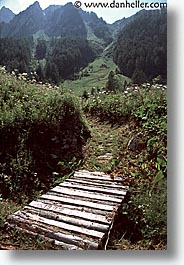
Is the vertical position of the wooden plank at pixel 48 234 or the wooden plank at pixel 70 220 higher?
the wooden plank at pixel 70 220

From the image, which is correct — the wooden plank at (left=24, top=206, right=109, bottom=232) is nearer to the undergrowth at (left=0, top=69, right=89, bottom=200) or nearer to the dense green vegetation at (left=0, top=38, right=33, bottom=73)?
the undergrowth at (left=0, top=69, right=89, bottom=200)

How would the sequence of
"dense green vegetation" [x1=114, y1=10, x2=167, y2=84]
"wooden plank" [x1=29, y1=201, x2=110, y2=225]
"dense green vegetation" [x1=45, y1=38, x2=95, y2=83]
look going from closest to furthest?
"wooden plank" [x1=29, y1=201, x2=110, y2=225]
"dense green vegetation" [x1=114, y1=10, x2=167, y2=84]
"dense green vegetation" [x1=45, y1=38, x2=95, y2=83]

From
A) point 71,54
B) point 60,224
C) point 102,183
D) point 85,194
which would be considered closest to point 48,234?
point 60,224

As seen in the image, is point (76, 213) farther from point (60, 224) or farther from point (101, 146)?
point (101, 146)

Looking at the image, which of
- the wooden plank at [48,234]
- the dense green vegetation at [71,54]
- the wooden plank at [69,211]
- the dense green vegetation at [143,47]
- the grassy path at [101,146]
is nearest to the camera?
the wooden plank at [48,234]

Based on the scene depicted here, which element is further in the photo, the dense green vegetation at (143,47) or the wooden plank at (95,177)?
the wooden plank at (95,177)

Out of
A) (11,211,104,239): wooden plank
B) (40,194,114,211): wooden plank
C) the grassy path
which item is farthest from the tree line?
(11,211,104,239): wooden plank

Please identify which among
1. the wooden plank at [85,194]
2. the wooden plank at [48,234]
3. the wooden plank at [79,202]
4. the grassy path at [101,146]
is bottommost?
the wooden plank at [48,234]

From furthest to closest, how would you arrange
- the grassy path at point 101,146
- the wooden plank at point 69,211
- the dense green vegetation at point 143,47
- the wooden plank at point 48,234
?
1. the grassy path at point 101,146
2. the dense green vegetation at point 143,47
3. the wooden plank at point 69,211
4. the wooden plank at point 48,234

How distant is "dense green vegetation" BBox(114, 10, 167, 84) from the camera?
278cm

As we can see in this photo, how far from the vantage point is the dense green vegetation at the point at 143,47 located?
2783 millimetres

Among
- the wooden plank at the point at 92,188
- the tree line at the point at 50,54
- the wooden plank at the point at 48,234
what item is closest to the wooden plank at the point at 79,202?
the wooden plank at the point at 92,188

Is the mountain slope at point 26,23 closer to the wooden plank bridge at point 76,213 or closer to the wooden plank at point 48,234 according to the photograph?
the wooden plank bridge at point 76,213

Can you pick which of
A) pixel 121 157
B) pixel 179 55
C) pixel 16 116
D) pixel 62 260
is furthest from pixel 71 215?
pixel 179 55
